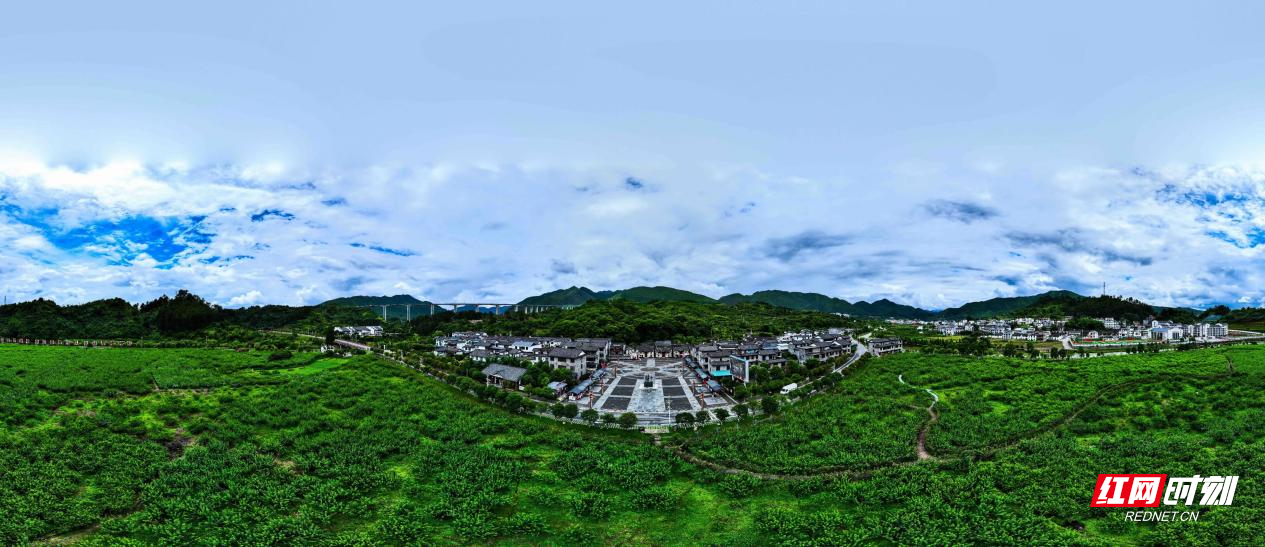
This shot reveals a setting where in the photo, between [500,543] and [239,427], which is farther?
[239,427]

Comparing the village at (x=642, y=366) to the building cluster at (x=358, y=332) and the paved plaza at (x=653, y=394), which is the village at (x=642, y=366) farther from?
the building cluster at (x=358, y=332)

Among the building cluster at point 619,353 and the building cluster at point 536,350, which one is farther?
the building cluster at point 536,350

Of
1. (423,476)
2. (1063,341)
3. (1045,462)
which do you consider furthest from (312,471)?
(1063,341)

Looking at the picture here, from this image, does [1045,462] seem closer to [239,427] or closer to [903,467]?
[903,467]

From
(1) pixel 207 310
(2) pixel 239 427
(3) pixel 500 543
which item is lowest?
(3) pixel 500 543

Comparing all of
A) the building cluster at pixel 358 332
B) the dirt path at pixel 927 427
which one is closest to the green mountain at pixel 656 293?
the building cluster at pixel 358 332

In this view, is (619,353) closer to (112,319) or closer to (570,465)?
(570,465)

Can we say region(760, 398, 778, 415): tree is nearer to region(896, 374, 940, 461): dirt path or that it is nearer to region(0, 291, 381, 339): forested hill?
region(896, 374, 940, 461): dirt path
